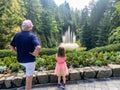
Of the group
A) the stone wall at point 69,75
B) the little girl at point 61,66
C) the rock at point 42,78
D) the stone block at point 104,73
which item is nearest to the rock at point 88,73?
the stone wall at point 69,75

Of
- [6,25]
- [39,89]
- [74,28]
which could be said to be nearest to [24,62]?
[39,89]

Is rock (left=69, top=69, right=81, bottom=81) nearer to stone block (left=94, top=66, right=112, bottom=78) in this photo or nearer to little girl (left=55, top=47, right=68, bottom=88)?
little girl (left=55, top=47, right=68, bottom=88)

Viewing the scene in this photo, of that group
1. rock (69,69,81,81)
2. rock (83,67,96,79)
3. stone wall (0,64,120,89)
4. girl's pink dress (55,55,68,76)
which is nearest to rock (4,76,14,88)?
stone wall (0,64,120,89)

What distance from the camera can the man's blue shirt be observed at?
15.6 feet

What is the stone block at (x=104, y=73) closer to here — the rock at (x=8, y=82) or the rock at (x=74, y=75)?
the rock at (x=74, y=75)

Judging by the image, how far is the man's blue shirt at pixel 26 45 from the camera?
4.74m

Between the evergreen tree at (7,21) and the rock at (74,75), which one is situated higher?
the evergreen tree at (7,21)

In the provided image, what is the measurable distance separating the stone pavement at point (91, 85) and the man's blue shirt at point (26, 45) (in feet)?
5.04

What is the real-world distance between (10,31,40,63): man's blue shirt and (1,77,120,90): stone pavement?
60.5 inches

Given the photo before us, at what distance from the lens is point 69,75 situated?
21.3 feet

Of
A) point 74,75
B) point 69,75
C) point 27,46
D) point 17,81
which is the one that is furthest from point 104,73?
point 27,46

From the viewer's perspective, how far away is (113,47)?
12867 millimetres

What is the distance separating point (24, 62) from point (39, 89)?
144 cm

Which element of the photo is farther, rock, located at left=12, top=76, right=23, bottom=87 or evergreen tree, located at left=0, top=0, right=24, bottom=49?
evergreen tree, located at left=0, top=0, right=24, bottom=49
